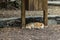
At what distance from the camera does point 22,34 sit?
16.5ft

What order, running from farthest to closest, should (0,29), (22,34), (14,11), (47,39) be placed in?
(14,11) < (0,29) < (22,34) < (47,39)

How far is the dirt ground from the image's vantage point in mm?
4811

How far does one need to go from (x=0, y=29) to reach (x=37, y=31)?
3.18ft

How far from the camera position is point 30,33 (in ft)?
16.8

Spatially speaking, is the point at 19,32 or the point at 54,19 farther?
the point at 54,19

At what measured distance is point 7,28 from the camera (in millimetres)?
5543

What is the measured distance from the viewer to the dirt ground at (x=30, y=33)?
4.81m

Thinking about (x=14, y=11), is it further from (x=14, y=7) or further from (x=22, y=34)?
(x=22, y=34)

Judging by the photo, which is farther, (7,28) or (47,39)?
(7,28)

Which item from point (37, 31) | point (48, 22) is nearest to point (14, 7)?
point (48, 22)

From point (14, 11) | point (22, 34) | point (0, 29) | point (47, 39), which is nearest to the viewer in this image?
point (47, 39)

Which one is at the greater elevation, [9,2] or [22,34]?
[9,2]

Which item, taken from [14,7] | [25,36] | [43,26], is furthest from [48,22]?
[14,7]

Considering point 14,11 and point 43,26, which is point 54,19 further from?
point 14,11
